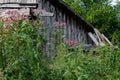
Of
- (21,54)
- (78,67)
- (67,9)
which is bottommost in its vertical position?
(78,67)

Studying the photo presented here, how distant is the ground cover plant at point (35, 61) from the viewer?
4809mm

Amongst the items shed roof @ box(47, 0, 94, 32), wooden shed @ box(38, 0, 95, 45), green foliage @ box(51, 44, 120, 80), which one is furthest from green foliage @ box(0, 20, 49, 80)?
shed roof @ box(47, 0, 94, 32)

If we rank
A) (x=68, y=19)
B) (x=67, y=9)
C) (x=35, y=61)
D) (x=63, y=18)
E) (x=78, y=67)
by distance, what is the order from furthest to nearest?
(x=68, y=19)
(x=63, y=18)
(x=67, y=9)
(x=35, y=61)
(x=78, y=67)

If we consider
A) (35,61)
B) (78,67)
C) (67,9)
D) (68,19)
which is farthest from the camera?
(68,19)

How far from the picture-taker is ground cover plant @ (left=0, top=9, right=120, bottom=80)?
15.8 feet

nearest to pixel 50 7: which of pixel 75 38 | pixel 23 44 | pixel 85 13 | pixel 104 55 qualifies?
pixel 75 38

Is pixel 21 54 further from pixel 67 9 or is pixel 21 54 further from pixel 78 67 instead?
pixel 67 9

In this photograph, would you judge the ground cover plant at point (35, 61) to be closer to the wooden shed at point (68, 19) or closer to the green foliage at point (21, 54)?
the green foliage at point (21, 54)

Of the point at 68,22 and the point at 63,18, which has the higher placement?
the point at 63,18

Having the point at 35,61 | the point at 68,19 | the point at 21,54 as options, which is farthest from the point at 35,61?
the point at 68,19

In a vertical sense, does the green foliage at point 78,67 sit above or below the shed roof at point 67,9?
below

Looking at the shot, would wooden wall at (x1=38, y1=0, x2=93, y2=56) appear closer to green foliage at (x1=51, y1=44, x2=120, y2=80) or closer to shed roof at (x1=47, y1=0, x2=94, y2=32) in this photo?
shed roof at (x1=47, y1=0, x2=94, y2=32)

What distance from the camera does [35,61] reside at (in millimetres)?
5004

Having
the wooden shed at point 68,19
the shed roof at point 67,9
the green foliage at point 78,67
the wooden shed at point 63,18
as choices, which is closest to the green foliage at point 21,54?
the green foliage at point 78,67
